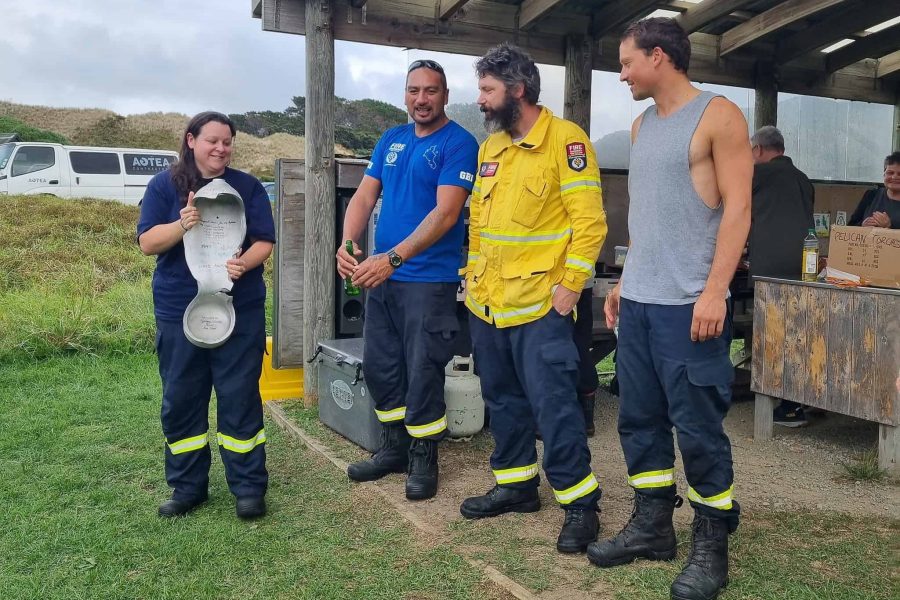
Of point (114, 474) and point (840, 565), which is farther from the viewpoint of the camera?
point (114, 474)

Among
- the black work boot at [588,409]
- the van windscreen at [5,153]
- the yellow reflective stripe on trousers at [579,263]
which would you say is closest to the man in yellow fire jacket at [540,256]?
the yellow reflective stripe on trousers at [579,263]

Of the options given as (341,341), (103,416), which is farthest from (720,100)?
(103,416)

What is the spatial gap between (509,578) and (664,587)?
21.5 inches

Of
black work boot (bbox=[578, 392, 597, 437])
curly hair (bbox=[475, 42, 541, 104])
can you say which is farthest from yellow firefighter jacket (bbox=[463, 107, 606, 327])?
black work boot (bbox=[578, 392, 597, 437])

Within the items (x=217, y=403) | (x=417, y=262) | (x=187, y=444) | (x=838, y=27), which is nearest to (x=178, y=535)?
(x=187, y=444)

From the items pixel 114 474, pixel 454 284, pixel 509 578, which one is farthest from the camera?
pixel 114 474

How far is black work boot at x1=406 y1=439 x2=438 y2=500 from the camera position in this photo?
3891 mm

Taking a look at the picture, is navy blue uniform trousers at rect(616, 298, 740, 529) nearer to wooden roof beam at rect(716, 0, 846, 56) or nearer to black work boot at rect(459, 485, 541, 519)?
black work boot at rect(459, 485, 541, 519)

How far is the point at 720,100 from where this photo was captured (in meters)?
2.76

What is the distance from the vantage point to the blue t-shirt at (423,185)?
3779mm

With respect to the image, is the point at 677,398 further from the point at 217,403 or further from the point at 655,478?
the point at 217,403

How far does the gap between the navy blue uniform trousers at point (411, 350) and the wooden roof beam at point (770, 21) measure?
134 inches

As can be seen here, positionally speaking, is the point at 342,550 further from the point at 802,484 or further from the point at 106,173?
the point at 106,173

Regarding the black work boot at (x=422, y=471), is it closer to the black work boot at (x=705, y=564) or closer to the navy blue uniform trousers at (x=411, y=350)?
the navy blue uniform trousers at (x=411, y=350)
